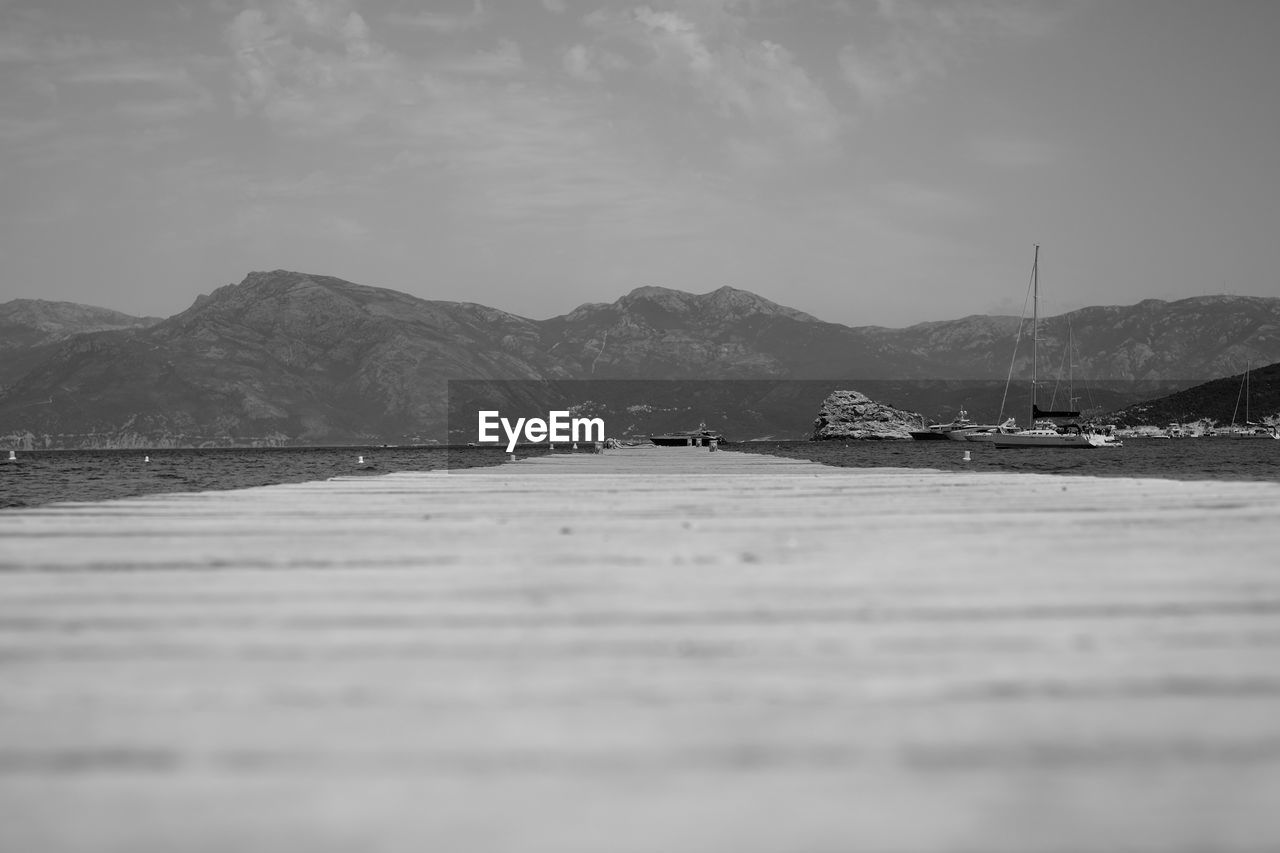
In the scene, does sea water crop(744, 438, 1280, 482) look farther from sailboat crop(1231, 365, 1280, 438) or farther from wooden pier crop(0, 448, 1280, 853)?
sailboat crop(1231, 365, 1280, 438)

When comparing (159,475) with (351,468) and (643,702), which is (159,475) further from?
(643,702)

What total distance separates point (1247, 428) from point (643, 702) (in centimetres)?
21117

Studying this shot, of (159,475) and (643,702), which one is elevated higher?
(643,702)

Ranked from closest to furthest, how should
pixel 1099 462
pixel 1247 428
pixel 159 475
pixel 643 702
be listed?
pixel 643 702, pixel 159 475, pixel 1099 462, pixel 1247 428

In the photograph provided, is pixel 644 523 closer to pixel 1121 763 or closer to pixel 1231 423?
pixel 1121 763

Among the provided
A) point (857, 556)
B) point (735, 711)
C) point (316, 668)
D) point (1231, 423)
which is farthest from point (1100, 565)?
point (1231, 423)

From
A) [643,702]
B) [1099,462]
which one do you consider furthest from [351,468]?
[643,702]

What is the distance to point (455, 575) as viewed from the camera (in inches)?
127

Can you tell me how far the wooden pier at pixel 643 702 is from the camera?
142cm

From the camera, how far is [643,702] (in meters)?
1.81

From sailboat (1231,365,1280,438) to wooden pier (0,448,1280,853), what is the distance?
19692cm

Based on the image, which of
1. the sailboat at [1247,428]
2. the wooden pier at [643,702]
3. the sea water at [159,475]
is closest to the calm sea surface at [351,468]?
the sea water at [159,475]

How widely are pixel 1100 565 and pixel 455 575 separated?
6.71ft

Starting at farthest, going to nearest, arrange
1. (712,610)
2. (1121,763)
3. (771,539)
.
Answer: (771,539)
(712,610)
(1121,763)
